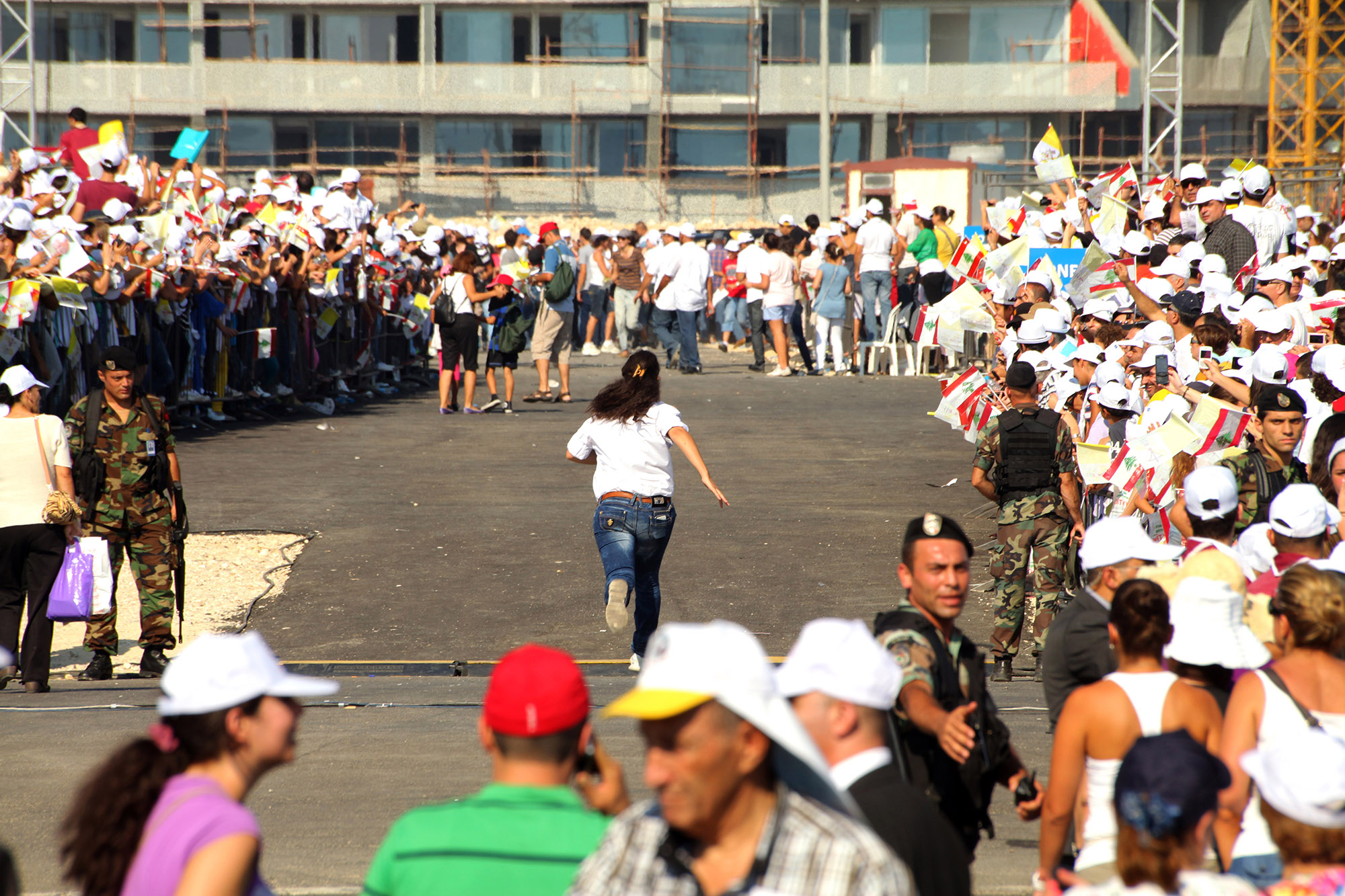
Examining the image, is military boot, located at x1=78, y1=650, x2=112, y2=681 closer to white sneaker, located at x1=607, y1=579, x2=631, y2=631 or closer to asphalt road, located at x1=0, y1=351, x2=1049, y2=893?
asphalt road, located at x1=0, y1=351, x2=1049, y2=893

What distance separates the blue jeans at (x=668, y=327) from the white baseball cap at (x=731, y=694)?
2397cm

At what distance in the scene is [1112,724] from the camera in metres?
3.99

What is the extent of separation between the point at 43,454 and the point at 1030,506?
5.22m

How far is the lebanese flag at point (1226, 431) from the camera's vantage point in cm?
767

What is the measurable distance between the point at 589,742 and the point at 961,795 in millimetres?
1259

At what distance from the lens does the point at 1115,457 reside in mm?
8586

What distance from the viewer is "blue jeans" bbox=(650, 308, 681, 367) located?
88.3 feet

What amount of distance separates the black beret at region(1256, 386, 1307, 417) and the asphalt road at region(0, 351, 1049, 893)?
1.73 m

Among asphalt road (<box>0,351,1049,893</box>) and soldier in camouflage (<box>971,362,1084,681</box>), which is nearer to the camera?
asphalt road (<box>0,351,1049,893</box>)

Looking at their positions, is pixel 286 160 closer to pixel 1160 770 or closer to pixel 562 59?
pixel 562 59

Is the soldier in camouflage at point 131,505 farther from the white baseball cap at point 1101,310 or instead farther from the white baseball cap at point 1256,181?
the white baseball cap at point 1256,181

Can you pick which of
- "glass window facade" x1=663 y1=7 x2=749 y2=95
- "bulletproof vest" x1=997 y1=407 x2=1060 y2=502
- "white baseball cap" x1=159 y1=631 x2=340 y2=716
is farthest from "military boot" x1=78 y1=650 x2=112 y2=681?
"glass window facade" x1=663 y1=7 x2=749 y2=95

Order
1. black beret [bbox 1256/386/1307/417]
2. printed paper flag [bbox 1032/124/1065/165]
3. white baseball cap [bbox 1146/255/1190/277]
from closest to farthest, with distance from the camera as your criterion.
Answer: black beret [bbox 1256/386/1307/417] < white baseball cap [bbox 1146/255/1190/277] < printed paper flag [bbox 1032/124/1065/165]

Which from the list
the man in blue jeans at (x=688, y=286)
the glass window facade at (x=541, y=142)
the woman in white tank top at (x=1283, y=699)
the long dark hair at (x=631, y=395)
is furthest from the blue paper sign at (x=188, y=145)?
the glass window facade at (x=541, y=142)
